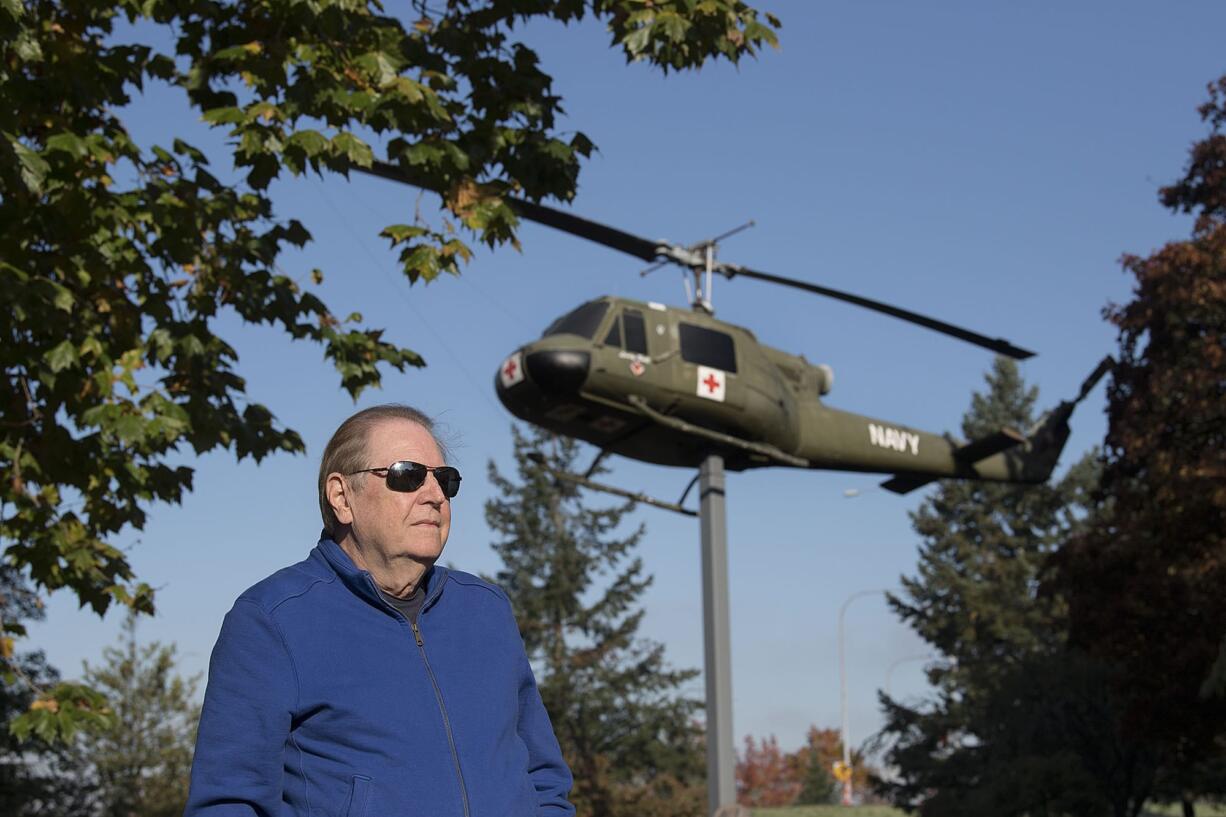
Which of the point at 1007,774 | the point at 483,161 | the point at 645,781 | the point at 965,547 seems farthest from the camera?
the point at 965,547

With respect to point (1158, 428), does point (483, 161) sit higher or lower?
lower

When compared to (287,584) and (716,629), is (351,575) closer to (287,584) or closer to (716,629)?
(287,584)

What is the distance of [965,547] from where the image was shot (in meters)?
59.2

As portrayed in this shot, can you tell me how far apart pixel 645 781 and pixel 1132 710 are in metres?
30.5

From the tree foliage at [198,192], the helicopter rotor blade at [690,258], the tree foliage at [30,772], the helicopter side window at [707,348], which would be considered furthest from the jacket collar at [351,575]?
the tree foliage at [30,772]

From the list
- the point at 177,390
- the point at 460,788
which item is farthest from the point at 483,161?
the point at 460,788

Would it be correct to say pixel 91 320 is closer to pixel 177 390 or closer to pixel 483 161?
pixel 177 390

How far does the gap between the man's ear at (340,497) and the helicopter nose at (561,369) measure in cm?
1409

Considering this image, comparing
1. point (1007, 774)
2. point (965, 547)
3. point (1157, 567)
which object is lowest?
point (1007, 774)

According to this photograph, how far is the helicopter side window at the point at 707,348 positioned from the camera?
1852 centimetres

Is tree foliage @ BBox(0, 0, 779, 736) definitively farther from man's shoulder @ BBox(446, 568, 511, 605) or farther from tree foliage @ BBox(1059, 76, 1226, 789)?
tree foliage @ BBox(1059, 76, 1226, 789)

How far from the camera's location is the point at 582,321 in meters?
18.1

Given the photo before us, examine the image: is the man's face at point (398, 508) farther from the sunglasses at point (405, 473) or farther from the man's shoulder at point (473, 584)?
the man's shoulder at point (473, 584)

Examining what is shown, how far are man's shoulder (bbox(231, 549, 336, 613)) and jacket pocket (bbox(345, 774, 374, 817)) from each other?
409 millimetres
